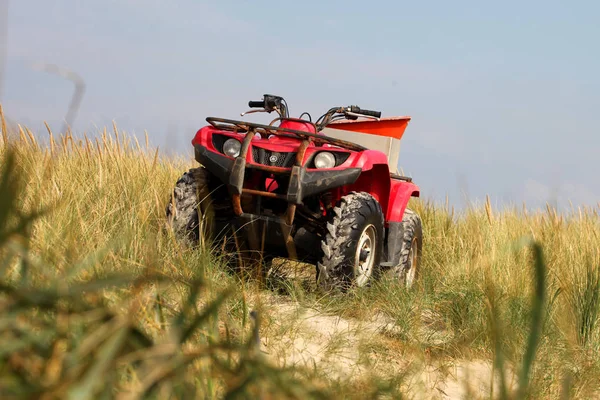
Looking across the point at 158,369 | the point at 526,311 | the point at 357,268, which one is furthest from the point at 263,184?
the point at 158,369

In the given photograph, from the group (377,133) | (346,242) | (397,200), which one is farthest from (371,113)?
(346,242)

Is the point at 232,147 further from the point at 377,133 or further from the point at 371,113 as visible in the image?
the point at 377,133

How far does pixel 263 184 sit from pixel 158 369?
419 centimetres

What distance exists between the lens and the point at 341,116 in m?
6.13

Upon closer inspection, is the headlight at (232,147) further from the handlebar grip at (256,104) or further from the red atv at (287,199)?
the handlebar grip at (256,104)

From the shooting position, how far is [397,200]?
6.06 meters

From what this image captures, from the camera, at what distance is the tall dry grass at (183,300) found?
1.12m

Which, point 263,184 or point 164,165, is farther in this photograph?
point 164,165

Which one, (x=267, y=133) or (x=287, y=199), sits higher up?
(x=267, y=133)

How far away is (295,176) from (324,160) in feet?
1.27

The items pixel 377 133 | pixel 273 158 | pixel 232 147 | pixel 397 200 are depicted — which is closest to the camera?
pixel 273 158

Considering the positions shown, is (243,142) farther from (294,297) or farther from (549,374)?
(549,374)

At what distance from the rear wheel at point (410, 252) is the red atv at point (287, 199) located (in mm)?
392

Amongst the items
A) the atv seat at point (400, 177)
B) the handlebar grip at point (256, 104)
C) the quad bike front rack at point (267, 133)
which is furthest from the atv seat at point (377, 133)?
the quad bike front rack at point (267, 133)
